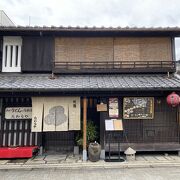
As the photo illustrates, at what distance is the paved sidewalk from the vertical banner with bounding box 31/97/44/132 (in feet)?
5.16

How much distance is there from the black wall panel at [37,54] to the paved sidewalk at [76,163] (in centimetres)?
517

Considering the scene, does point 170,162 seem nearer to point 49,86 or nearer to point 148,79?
point 148,79

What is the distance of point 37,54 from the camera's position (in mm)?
13078

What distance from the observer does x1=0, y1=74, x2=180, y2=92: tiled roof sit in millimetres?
10352

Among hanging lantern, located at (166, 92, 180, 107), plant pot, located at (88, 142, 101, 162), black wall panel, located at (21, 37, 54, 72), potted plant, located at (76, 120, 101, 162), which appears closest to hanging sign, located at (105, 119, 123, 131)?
potted plant, located at (76, 120, 101, 162)

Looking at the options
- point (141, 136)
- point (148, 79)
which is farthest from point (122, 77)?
point (141, 136)

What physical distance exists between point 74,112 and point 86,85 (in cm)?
159

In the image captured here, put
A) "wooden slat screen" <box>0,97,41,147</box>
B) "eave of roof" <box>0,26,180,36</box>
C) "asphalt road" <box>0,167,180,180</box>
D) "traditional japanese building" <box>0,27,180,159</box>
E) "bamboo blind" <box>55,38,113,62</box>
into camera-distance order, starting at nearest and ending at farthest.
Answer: "asphalt road" <box>0,167,180,180</box>, "traditional japanese building" <box>0,27,180,159</box>, "wooden slat screen" <box>0,97,41,147</box>, "eave of roof" <box>0,26,180,36</box>, "bamboo blind" <box>55,38,113,62</box>

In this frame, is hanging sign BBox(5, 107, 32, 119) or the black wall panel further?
the black wall panel

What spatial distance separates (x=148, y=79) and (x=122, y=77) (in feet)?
4.74

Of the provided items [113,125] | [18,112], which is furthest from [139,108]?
[18,112]

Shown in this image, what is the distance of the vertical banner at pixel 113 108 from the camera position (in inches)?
441

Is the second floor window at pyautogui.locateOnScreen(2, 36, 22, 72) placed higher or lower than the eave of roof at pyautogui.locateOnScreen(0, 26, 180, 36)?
lower

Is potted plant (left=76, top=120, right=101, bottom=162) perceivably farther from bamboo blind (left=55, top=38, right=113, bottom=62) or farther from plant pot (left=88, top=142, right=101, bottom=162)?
bamboo blind (left=55, top=38, right=113, bottom=62)
